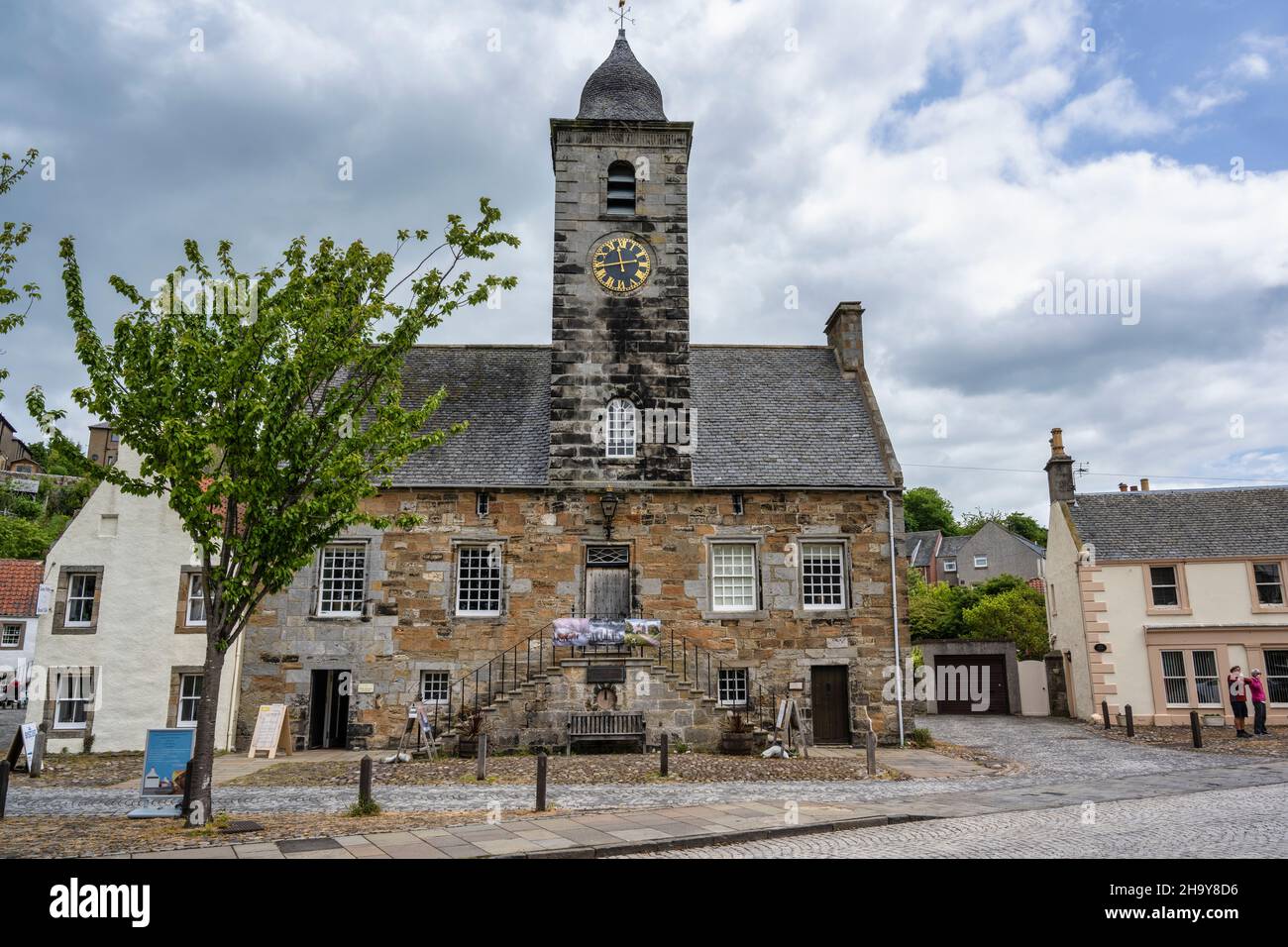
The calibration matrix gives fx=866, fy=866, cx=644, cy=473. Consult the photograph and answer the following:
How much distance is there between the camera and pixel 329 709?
21.7 meters

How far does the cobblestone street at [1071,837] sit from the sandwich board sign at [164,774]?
22.6ft

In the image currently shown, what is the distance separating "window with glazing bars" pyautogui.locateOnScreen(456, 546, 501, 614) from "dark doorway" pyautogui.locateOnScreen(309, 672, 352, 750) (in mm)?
3435

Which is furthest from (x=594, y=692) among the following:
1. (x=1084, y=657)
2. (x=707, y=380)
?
(x=1084, y=657)

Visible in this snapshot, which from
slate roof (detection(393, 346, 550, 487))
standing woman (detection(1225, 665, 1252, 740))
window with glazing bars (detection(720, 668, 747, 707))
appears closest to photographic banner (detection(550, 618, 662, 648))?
window with glazing bars (detection(720, 668, 747, 707))

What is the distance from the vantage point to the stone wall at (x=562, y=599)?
21.5m

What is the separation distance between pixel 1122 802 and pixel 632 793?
748 cm

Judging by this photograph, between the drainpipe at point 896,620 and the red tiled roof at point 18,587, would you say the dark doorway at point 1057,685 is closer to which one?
the drainpipe at point 896,620

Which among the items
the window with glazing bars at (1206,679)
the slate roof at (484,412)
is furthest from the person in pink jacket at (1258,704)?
the slate roof at (484,412)

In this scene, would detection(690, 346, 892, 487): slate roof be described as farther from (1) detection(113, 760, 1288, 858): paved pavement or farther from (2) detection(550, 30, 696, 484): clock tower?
(1) detection(113, 760, 1288, 858): paved pavement

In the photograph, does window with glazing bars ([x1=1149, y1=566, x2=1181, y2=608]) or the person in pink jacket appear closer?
the person in pink jacket

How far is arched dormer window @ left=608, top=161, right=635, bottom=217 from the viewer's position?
78.7ft

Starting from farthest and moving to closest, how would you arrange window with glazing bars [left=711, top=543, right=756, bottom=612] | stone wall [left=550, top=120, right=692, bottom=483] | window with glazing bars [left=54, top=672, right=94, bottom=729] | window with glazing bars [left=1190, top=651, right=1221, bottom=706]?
1. window with glazing bars [left=1190, top=651, right=1221, bottom=706]
2. stone wall [left=550, top=120, right=692, bottom=483]
3. window with glazing bars [left=711, top=543, right=756, bottom=612]
4. window with glazing bars [left=54, top=672, right=94, bottom=729]

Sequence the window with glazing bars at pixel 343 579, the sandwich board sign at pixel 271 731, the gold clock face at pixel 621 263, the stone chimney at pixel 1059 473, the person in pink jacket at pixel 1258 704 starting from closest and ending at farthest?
the sandwich board sign at pixel 271 731, the window with glazing bars at pixel 343 579, the person in pink jacket at pixel 1258 704, the gold clock face at pixel 621 263, the stone chimney at pixel 1059 473

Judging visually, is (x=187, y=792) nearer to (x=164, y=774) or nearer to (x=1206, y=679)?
(x=164, y=774)
